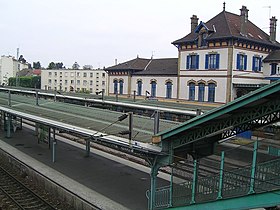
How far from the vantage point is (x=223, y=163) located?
336 inches

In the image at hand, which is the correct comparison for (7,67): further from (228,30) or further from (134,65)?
(228,30)

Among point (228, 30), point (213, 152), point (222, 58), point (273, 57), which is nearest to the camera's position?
point (213, 152)

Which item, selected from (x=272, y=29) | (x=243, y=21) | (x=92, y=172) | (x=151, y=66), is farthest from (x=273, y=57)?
(x=92, y=172)

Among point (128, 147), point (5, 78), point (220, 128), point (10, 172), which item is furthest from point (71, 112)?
point (5, 78)

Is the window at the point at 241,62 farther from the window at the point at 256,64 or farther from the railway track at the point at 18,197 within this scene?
the railway track at the point at 18,197

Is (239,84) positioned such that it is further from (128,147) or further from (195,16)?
(128,147)

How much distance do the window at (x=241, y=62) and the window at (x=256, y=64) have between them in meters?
1.72

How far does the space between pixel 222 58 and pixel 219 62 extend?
49 centimetres

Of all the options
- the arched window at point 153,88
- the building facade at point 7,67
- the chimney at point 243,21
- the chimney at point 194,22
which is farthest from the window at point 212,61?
the building facade at point 7,67

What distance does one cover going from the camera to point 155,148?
34.3ft

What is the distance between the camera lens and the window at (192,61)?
33997 millimetres

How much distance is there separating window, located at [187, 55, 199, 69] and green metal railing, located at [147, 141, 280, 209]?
81.2ft

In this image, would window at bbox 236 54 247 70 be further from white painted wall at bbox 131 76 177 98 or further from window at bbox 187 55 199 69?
white painted wall at bbox 131 76 177 98

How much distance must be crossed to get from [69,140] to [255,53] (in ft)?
67.5
